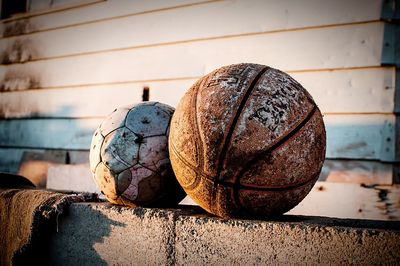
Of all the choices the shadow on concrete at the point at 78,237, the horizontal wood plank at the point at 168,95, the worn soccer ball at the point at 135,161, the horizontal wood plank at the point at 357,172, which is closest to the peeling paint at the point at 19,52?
the horizontal wood plank at the point at 168,95

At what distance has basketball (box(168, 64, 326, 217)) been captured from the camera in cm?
173

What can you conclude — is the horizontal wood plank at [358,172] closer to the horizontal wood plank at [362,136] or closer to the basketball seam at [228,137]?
the horizontal wood plank at [362,136]

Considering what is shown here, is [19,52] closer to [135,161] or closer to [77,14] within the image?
[77,14]

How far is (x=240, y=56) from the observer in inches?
143

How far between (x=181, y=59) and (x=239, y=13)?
87 cm

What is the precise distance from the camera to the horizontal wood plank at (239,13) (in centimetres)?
314

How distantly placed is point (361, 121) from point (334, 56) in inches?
27.0

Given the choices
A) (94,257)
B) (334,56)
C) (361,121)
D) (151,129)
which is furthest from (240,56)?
(94,257)

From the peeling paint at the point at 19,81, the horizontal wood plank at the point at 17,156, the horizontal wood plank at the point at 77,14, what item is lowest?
the horizontal wood plank at the point at 17,156

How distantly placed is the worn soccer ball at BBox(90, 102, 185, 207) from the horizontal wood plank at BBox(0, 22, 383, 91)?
1603mm

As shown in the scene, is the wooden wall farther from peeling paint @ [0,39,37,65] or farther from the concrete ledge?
the concrete ledge

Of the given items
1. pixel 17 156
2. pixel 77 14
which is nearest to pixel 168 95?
pixel 77 14

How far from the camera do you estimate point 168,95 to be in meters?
4.03

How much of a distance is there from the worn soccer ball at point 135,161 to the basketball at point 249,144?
42 cm
